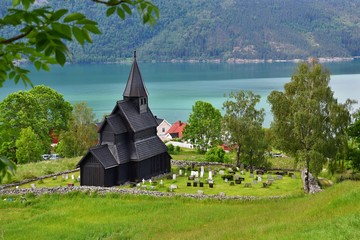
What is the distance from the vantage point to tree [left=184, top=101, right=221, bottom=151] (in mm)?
50500

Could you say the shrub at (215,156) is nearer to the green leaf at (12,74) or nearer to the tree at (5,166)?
the green leaf at (12,74)

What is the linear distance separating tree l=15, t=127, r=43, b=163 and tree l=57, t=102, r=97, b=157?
3.95m

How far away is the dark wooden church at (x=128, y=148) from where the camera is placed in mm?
31453

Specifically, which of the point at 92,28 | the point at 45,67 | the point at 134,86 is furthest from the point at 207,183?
the point at 92,28

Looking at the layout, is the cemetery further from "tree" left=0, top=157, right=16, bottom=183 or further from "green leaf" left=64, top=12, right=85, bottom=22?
"green leaf" left=64, top=12, right=85, bottom=22

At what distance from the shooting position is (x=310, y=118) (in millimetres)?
28078

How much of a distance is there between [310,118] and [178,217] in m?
10.7

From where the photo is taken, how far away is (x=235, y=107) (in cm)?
3831

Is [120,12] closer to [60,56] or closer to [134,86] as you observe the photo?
[60,56]

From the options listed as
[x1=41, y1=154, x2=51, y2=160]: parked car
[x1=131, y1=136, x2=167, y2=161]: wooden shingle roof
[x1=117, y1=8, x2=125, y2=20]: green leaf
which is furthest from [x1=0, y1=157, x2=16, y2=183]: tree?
[x1=41, y1=154, x2=51, y2=160]: parked car

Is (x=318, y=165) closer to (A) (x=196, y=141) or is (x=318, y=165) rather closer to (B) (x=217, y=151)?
(B) (x=217, y=151)

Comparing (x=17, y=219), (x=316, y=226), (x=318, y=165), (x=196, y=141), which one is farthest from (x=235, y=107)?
(x=316, y=226)

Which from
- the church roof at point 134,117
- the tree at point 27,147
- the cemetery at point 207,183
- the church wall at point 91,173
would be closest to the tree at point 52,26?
the cemetery at point 207,183

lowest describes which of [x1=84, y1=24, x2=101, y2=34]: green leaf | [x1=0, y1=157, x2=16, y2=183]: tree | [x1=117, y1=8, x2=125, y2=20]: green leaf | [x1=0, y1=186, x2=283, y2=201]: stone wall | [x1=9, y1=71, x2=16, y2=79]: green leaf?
[x1=0, y1=186, x2=283, y2=201]: stone wall
